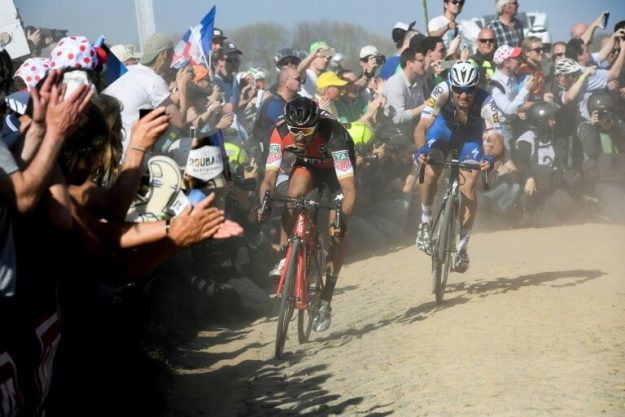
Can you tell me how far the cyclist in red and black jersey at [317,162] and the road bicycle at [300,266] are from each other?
0.17 m

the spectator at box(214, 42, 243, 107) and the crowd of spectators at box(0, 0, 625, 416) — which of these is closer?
the crowd of spectators at box(0, 0, 625, 416)

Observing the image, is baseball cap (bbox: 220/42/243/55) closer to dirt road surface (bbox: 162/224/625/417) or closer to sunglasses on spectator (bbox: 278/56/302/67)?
sunglasses on spectator (bbox: 278/56/302/67)

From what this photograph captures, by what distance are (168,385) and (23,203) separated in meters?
4.44

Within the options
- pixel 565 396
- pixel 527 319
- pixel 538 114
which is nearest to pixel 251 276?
pixel 527 319

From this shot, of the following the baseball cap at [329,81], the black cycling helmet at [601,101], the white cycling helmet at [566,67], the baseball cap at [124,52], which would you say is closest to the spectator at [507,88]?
the white cycling helmet at [566,67]

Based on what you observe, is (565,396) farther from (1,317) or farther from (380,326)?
Answer: (1,317)

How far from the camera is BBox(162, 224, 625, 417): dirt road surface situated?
6.99 meters

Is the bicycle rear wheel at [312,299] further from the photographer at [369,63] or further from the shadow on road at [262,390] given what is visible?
the photographer at [369,63]

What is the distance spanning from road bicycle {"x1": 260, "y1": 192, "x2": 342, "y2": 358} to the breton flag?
10.4ft

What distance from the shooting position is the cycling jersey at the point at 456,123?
11.3 m

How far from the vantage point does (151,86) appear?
1035 centimetres

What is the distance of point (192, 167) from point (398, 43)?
1364cm

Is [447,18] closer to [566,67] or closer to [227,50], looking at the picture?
[566,67]

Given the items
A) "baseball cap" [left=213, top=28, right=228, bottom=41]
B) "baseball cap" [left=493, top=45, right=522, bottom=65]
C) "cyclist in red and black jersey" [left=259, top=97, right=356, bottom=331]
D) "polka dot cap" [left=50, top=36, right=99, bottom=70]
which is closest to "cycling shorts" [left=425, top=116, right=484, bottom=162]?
"cyclist in red and black jersey" [left=259, top=97, right=356, bottom=331]
